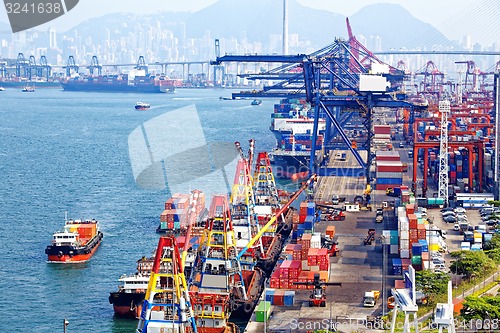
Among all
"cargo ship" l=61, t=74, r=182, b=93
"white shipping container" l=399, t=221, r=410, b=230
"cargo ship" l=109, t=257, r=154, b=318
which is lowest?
"cargo ship" l=109, t=257, r=154, b=318

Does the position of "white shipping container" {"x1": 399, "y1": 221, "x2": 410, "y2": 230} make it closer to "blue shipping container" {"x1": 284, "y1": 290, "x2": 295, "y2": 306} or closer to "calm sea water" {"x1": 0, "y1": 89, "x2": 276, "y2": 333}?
"blue shipping container" {"x1": 284, "y1": 290, "x2": 295, "y2": 306}

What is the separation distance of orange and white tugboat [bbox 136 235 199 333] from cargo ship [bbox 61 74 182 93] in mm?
63040

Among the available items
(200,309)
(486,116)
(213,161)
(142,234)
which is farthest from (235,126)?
(200,309)

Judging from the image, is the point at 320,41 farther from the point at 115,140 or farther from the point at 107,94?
the point at 115,140

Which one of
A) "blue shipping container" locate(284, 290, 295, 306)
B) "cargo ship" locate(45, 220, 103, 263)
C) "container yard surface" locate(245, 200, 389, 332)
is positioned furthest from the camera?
"cargo ship" locate(45, 220, 103, 263)

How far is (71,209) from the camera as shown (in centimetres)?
1888

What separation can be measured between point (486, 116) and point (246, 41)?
384 feet

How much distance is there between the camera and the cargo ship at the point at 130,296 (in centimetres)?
1196

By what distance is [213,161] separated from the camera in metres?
23.4

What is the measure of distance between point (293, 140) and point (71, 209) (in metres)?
8.94

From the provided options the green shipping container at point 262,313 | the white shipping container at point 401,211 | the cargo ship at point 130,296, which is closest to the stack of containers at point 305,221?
the white shipping container at point 401,211

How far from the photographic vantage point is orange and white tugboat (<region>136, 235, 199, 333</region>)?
9.19 m

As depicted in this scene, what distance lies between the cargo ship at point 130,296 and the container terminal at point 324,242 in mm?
741

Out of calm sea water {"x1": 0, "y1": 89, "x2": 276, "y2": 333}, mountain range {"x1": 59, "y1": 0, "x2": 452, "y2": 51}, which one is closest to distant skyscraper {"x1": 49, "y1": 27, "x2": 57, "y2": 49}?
mountain range {"x1": 59, "y1": 0, "x2": 452, "y2": 51}
